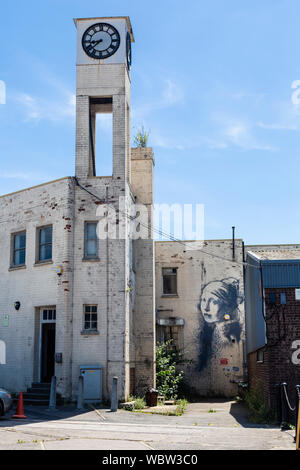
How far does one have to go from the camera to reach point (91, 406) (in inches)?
707

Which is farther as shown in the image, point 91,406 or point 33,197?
point 33,197

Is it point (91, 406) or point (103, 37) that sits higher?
point (103, 37)

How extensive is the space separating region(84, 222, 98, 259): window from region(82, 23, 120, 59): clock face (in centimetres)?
676

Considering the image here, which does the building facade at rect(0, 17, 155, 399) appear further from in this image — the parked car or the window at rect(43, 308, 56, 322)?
the parked car

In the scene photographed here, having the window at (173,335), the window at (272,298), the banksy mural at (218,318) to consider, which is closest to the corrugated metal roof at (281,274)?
the window at (272,298)

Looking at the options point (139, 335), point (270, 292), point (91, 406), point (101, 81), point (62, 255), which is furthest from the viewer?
point (139, 335)

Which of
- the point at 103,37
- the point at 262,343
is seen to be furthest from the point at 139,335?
the point at 103,37

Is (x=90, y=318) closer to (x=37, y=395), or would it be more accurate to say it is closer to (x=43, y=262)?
(x=43, y=262)

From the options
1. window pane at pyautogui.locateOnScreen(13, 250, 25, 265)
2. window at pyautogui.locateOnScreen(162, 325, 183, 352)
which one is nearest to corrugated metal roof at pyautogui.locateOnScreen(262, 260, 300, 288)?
window pane at pyautogui.locateOnScreen(13, 250, 25, 265)

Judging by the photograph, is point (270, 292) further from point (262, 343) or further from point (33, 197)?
point (33, 197)

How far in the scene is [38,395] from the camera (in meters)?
18.7

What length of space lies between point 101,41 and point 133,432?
1502cm

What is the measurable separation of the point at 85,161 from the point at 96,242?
3140mm

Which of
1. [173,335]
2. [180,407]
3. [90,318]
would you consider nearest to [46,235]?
[90,318]
